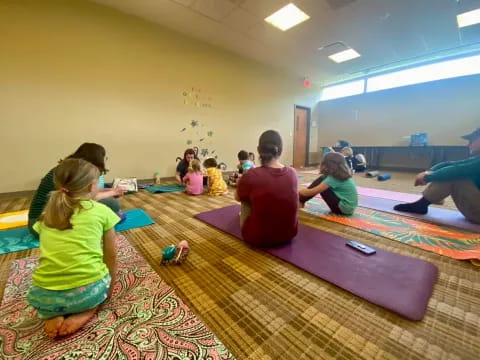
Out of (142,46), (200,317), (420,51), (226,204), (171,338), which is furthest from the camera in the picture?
(420,51)

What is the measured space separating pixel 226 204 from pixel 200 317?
6.10 ft

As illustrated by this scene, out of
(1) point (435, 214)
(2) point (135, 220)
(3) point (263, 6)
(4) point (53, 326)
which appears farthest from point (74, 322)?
(3) point (263, 6)

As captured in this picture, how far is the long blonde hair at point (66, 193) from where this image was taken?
830mm

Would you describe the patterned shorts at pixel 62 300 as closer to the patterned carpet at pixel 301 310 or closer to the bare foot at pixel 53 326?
the bare foot at pixel 53 326

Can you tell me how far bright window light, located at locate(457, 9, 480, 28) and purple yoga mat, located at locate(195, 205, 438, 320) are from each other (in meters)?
4.95

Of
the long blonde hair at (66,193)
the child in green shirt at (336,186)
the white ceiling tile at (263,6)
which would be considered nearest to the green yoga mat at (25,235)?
the long blonde hair at (66,193)

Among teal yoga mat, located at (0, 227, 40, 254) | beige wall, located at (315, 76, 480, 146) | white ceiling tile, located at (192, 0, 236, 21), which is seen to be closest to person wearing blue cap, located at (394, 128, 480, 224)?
white ceiling tile, located at (192, 0, 236, 21)

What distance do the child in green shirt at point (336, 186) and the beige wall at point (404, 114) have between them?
5.78 metres

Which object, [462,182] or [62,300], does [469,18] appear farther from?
[62,300]

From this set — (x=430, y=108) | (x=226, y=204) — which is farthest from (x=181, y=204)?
(x=430, y=108)

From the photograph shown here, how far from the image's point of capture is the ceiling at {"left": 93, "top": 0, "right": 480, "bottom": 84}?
10.8 feet

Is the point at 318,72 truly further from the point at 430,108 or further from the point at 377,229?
the point at 377,229

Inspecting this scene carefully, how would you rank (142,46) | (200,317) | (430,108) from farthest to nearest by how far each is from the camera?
(430,108) < (142,46) < (200,317)

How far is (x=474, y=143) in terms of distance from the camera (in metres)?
2.06
